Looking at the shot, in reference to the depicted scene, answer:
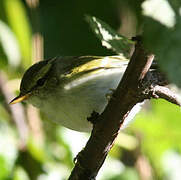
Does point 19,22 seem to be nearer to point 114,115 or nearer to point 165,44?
point 114,115

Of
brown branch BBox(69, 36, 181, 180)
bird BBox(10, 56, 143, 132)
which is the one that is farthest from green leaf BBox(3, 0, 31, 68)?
brown branch BBox(69, 36, 181, 180)

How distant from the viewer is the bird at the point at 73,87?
5.90 feet

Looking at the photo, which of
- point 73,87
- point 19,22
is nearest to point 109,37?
point 73,87

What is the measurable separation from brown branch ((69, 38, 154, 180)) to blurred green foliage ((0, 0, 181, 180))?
0.70 meters

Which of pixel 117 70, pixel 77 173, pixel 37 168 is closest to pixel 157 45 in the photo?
pixel 77 173

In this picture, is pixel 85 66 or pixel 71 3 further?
pixel 71 3

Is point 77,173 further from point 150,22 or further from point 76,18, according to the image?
point 76,18

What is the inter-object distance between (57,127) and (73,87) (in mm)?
670

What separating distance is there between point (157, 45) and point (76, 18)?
1913 millimetres

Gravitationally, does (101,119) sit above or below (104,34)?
below

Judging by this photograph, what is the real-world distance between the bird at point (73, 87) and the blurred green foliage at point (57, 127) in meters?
0.16

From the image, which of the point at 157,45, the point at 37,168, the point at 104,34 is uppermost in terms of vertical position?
the point at 157,45

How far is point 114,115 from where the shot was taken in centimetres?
115

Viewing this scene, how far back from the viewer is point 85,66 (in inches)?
79.0
